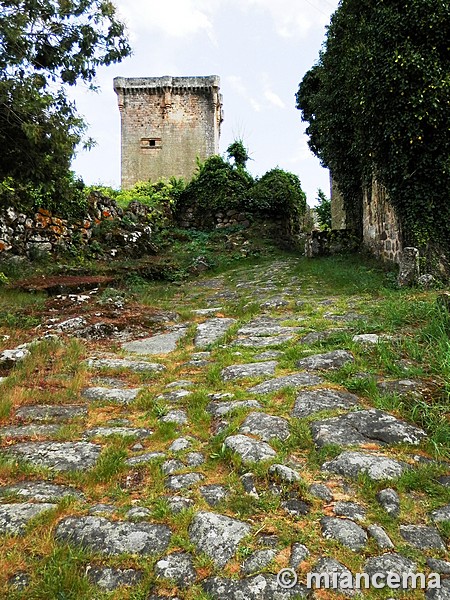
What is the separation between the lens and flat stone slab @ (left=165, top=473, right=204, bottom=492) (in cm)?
236

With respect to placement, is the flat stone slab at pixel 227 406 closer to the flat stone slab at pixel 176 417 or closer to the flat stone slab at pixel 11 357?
the flat stone slab at pixel 176 417

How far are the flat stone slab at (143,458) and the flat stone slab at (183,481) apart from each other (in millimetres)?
247

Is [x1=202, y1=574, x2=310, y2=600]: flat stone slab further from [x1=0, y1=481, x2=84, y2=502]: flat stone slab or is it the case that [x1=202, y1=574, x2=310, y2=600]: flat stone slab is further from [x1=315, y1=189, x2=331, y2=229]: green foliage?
[x1=315, y1=189, x2=331, y2=229]: green foliage

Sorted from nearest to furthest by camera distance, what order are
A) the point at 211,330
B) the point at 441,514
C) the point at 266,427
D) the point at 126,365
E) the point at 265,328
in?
1. the point at 441,514
2. the point at 266,427
3. the point at 126,365
4. the point at 265,328
5. the point at 211,330

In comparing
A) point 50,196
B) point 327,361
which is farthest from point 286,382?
point 50,196

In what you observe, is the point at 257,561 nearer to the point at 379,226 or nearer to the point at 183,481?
the point at 183,481

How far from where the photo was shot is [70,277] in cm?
861

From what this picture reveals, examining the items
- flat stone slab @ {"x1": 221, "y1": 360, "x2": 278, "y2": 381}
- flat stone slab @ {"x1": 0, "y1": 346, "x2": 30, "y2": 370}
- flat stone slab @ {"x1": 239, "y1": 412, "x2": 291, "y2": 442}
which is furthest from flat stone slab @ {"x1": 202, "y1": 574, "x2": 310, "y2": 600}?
flat stone slab @ {"x1": 0, "y1": 346, "x2": 30, "y2": 370}

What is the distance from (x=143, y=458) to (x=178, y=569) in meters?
0.92

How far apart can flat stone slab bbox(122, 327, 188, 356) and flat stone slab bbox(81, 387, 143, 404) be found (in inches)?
42.6

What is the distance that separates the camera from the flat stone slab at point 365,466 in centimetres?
237

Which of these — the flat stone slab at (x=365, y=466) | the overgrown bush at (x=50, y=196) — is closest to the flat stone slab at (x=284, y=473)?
the flat stone slab at (x=365, y=466)

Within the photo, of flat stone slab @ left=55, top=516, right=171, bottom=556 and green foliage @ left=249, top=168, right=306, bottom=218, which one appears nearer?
flat stone slab @ left=55, top=516, right=171, bottom=556

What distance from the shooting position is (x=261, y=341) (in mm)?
4883
